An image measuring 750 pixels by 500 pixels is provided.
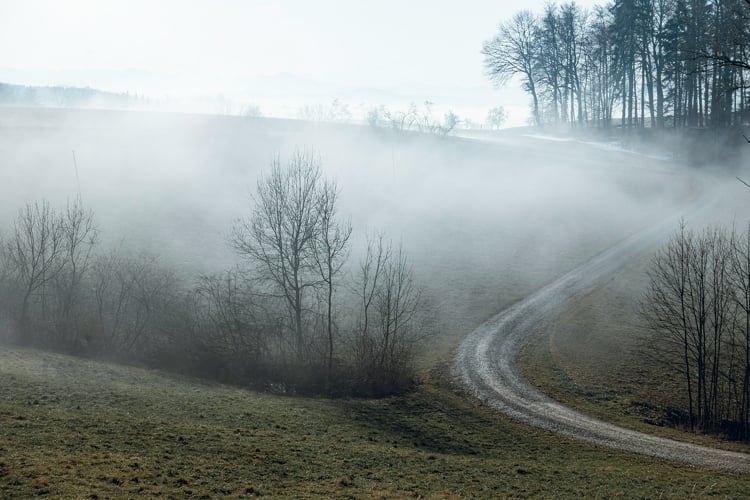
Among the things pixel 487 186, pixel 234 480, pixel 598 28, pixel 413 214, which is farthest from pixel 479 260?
pixel 598 28

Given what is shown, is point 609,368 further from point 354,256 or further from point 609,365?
point 354,256

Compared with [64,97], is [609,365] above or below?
below

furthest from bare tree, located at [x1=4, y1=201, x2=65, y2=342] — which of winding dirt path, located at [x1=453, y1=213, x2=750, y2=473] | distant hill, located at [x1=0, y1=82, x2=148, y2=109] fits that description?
distant hill, located at [x1=0, y1=82, x2=148, y2=109]

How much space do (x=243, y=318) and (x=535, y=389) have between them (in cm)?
1834

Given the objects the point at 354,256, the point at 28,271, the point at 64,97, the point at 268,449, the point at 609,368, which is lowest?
the point at 609,368

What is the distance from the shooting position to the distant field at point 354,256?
18.4 meters

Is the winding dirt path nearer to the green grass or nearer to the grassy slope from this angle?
the grassy slope

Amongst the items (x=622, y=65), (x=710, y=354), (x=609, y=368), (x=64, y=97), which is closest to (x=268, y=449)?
(x=609, y=368)

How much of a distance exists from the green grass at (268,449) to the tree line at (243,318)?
175 inches

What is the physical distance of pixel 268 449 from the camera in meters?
20.4

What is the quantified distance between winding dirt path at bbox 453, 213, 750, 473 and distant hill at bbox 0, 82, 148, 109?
10982 centimetres

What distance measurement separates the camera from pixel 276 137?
91.4 m

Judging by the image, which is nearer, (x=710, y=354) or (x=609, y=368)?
(x=609, y=368)

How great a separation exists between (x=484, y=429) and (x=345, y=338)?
14246 millimetres
